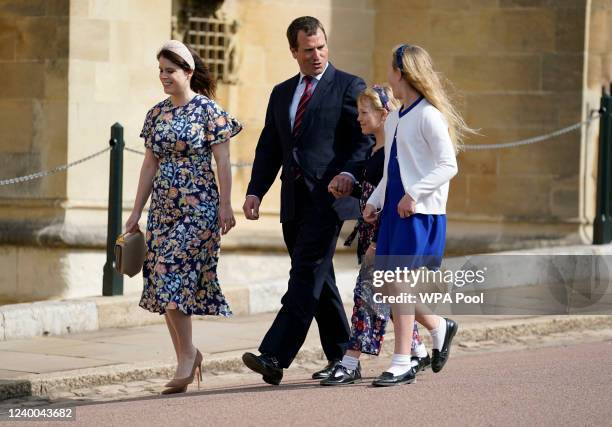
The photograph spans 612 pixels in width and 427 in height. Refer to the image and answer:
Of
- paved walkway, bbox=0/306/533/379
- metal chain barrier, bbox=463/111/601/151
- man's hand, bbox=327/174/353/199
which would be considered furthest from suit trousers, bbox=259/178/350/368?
metal chain barrier, bbox=463/111/601/151

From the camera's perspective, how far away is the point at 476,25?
44.7 ft

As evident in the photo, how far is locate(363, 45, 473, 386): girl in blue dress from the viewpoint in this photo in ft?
23.9

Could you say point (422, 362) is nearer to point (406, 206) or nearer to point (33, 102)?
point (406, 206)

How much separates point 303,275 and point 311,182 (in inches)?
18.6

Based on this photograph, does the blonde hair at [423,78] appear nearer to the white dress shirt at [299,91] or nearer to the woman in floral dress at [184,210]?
the white dress shirt at [299,91]

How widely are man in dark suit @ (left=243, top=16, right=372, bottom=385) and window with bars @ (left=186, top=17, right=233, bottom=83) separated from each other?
5174mm

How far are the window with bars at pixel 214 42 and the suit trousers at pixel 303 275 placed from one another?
212 inches

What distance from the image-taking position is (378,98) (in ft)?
25.1

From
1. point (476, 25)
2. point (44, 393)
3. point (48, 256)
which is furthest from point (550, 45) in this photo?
point (44, 393)

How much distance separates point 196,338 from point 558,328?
102 inches

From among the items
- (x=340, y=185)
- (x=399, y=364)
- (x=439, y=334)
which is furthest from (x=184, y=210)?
(x=439, y=334)

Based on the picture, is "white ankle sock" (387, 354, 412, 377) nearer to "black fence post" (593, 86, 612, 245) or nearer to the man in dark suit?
the man in dark suit

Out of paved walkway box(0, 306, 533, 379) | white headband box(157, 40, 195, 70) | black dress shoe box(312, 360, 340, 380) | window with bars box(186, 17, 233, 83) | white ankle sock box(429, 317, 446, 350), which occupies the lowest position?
paved walkway box(0, 306, 533, 379)

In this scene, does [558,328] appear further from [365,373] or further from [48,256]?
[48,256]
